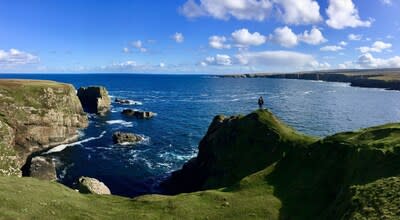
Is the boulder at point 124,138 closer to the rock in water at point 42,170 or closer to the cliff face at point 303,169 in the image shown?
the rock in water at point 42,170

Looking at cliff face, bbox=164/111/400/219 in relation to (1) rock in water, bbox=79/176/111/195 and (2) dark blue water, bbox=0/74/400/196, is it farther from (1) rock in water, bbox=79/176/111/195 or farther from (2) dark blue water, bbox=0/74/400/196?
(1) rock in water, bbox=79/176/111/195

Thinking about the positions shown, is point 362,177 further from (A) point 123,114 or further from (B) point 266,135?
(A) point 123,114

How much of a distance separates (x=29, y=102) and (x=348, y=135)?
3367 inches

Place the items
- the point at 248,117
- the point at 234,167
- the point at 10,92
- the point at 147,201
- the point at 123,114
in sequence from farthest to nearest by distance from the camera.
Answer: the point at 123,114 < the point at 10,92 < the point at 248,117 < the point at 234,167 < the point at 147,201

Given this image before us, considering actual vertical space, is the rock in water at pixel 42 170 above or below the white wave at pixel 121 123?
below

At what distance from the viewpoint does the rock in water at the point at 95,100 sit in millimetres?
156125

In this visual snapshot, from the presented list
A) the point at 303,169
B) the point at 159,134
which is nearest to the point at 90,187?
the point at 303,169

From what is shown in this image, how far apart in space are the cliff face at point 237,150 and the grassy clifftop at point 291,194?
465cm

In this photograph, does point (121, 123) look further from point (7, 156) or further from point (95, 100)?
point (7, 156)

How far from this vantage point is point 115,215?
35.6 m

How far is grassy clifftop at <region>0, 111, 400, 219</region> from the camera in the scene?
3161 centimetres

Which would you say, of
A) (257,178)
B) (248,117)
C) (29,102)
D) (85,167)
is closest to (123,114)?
→ (29,102)

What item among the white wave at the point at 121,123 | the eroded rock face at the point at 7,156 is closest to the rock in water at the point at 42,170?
the eroded rock face at the point at 7,156

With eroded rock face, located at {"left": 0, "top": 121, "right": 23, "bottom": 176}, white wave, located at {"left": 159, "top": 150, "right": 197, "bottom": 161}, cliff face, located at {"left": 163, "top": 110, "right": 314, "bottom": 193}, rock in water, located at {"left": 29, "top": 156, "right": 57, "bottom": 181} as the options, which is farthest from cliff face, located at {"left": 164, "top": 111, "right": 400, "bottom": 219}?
eroded rock face, located at {"left": 0, "top": 121, "right": 23, "bottom": 176}
